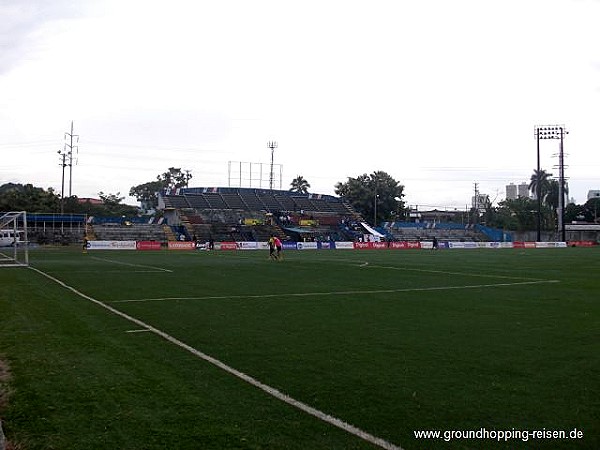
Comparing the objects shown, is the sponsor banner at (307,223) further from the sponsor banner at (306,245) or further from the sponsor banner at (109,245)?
the sponsor banner at (109,245)

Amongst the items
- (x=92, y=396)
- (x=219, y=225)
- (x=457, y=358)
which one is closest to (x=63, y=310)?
(x=92, y=396)

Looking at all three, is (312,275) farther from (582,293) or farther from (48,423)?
(48,423)

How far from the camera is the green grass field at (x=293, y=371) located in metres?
5.09

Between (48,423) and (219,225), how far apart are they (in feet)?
235

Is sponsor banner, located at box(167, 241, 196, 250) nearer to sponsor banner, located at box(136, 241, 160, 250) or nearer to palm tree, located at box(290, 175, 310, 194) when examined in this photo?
sponsor banner, located at box(136, 241, 160, 250)

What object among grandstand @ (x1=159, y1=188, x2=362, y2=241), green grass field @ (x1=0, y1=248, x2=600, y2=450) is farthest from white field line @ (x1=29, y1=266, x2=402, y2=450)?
grandstand @ (x1=159, y1=188, x2=362, y2=241)

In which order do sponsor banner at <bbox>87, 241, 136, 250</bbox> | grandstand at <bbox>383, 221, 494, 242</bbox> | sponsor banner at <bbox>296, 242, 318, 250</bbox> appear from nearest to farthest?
sponsor banner at <bbox>87, 241, 136, 250</bbox> < sponsor banner at <bbox>296, 242, 318, 250</bbox> < grandstand at <bbox>383, 221, 494, 242</bbox>

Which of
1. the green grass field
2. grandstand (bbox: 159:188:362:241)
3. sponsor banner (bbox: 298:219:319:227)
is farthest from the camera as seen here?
sponsor banner (bbox: 298:219:319:227)

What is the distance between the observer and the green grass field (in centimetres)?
509

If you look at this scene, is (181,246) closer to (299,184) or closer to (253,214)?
(253,214)

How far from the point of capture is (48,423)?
5184 millimetres

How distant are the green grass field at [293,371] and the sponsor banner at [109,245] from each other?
134 feet

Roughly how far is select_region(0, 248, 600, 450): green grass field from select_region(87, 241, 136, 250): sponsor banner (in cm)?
4071

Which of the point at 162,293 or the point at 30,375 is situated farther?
the point at 162,293
